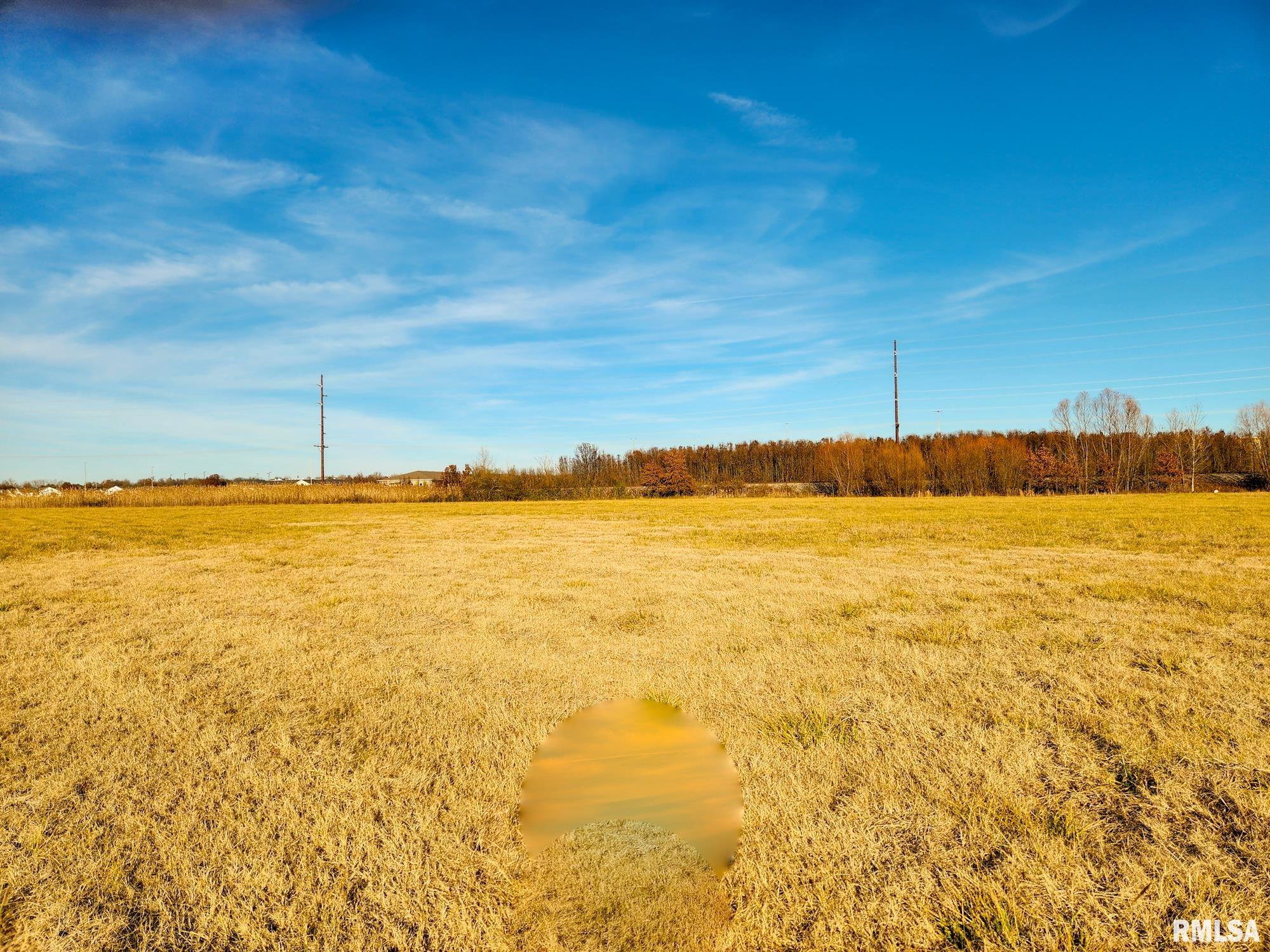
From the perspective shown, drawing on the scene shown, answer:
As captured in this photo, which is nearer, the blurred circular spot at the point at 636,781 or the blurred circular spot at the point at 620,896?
the blurred circular spot at the point at 620,896

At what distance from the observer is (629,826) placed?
211 cm

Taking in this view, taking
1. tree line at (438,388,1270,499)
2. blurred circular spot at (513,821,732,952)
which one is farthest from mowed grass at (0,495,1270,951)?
tree line at (438,388,1270,499)

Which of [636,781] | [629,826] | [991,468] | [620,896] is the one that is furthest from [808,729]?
[991,468]

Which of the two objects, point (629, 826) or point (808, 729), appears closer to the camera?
point (629, 826)

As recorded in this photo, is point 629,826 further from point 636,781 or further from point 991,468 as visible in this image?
point 991,468

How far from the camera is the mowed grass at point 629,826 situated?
172 cm

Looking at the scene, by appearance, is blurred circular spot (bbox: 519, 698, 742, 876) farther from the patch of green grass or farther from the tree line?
the tree line

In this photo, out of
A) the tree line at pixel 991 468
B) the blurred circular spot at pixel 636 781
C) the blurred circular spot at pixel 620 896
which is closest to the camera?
the blurred circular spot at pixel 620 896

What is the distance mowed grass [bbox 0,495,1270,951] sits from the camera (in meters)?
1.72

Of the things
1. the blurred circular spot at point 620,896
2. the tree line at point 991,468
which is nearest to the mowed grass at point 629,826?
the blurred circular spot at point 620,896

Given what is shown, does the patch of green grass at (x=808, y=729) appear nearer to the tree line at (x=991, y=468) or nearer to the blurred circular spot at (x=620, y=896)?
the blurred circular spot at (x=620, y=896)

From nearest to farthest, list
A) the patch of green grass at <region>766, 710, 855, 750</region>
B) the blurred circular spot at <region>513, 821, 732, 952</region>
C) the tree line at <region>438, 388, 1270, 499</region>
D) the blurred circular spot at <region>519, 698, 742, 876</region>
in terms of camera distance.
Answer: the blurred circular spot at <region>513, 821, 732, 952</region>, the blurred circular spot at <region>519, 698, 742, 876</region>, the patch of green grass at <region>766, 710, 855, 750</region>, the tree line at <region>438, 388, 1270, 499</region>

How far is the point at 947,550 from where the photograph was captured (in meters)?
9.54

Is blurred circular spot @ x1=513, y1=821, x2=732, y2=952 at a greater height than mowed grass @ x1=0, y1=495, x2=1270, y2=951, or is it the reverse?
mowed grass @ x1=0, y1=495, x2=1270, y2=951
